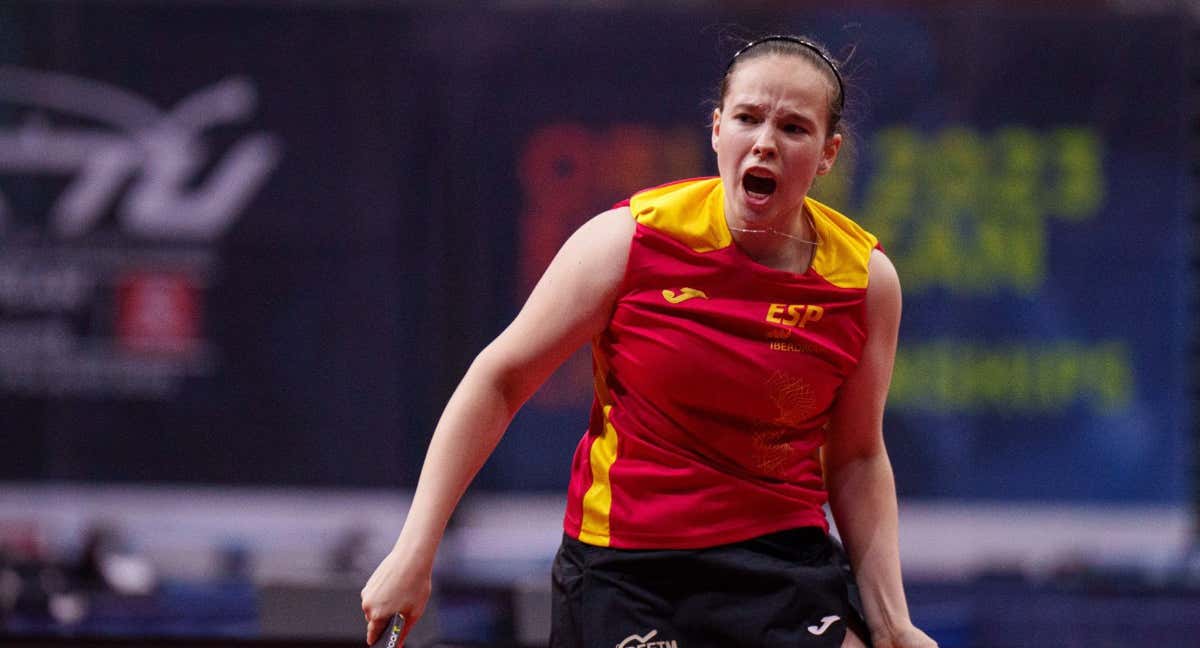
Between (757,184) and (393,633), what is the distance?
79 cm

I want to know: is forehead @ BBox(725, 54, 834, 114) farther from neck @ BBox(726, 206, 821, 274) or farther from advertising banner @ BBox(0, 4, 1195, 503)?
advertising banner @ BBox(0, 4, 1195, 503)

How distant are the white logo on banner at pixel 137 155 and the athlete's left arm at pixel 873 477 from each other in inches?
144

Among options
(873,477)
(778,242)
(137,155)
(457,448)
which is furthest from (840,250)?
(137,155)

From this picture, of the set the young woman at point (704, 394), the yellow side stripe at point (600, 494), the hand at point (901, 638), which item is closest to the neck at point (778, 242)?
the young woman at point (704, 394)

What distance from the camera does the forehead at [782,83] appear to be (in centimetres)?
184

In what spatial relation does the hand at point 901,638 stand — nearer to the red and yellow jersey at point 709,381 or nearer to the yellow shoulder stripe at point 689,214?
the red and yellow jersey at point 709,381

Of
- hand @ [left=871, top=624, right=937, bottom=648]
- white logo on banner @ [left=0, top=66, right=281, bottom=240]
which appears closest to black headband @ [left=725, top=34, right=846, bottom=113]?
hand @ [left=871, top=624, right=937, bottom=648]

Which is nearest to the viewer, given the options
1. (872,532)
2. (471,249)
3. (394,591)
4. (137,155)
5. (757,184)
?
(394,591)

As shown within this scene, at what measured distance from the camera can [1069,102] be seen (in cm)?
511

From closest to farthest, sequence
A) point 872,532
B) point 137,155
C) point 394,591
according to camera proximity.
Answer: point 394,591
point 872,532
point 137,155

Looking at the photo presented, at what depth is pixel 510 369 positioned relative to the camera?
1.85 m

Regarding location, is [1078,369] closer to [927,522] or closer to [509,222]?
[927,522]

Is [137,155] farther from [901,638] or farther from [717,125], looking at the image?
[901,638]

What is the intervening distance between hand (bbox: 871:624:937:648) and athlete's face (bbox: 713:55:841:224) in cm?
62
